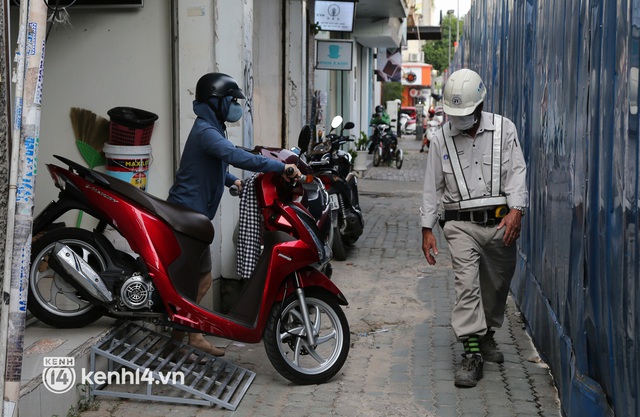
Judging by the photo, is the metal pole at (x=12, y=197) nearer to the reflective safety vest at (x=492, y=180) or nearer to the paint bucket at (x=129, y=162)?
the reflective safety vest at (x=492, y=180)

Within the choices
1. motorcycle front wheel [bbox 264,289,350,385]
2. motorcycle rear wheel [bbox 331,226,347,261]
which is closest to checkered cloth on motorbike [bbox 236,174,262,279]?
motorcycle front wheel [bbox 264,289,350,385]

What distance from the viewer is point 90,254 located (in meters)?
5.51

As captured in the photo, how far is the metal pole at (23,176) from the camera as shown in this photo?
345 centimetres

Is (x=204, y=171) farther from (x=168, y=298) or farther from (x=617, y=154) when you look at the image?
(x=617, y=154)

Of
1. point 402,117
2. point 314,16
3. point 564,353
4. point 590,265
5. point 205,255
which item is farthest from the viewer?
point 402,117

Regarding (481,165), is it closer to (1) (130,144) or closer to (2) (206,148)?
(2) (206,148)

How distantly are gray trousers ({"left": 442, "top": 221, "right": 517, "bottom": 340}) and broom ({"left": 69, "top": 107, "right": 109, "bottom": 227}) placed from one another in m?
2.83

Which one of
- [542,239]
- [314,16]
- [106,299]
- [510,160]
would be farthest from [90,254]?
[314,16]

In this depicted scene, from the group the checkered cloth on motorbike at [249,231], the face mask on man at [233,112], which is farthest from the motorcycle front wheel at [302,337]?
the face mask on man at [233,112]

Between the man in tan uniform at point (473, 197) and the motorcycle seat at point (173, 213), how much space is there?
1368mm

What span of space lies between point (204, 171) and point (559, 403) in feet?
8.27

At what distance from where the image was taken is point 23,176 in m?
3.46

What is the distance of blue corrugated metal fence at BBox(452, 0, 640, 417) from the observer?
147 inches

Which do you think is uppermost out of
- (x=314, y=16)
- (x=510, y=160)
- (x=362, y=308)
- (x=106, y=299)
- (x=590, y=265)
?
(x=314, y=16)
